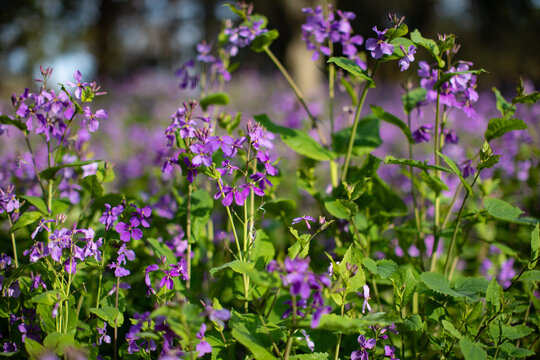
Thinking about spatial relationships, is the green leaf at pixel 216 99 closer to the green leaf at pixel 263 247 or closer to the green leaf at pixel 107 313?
the green leaf at pixel 263 247

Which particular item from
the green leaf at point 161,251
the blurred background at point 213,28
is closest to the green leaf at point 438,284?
the green leaf at point 161,251

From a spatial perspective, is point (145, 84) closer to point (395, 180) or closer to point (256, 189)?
point (395, 180)

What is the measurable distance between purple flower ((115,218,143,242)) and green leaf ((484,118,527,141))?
1.16 meters

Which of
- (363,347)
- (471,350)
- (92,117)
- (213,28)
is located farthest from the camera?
(213,28)

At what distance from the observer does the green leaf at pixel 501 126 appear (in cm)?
137

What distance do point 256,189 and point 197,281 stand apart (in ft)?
2.20

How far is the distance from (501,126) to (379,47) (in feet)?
1.58

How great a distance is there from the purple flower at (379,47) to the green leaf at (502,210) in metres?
0.64

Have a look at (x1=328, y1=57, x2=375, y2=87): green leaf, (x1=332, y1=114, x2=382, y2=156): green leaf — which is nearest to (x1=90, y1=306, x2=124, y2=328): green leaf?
(x1=328, y1=57, x2=375, y2=87): green leaf

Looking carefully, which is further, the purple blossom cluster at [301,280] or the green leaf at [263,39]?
the green leaf at [263,39]

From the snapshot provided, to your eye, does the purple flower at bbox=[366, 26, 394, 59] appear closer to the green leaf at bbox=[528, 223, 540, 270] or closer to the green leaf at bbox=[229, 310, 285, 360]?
the green leaf at bbox=[528, 223, 540, 270]

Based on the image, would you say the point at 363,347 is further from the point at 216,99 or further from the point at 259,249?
the point at 216,99

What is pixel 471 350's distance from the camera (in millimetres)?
1152

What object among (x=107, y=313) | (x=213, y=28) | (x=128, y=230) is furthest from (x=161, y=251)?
(x=213, y=28)
